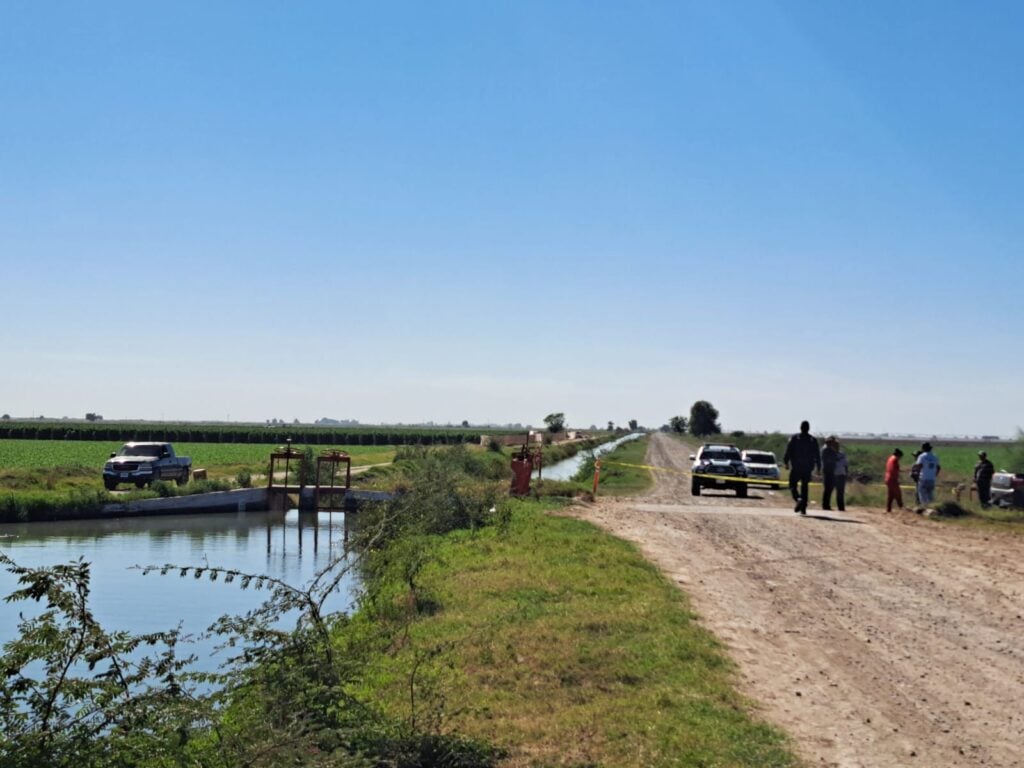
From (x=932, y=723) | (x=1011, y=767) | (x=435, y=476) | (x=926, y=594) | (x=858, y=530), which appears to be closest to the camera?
(x=1011, y=767)

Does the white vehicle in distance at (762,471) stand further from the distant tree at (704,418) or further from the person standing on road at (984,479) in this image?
the distant tree at (704,418)

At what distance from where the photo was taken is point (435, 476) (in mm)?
28266

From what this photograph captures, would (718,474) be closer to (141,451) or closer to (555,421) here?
(141,451)

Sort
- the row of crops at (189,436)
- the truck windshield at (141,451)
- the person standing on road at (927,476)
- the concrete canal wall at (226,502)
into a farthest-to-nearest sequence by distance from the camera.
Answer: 1. the row of crops at (189,436)
2. the truck windshield at (141,451)
3. the concrete canal wall at (226,502)
4. the person standing on road at (927,476)

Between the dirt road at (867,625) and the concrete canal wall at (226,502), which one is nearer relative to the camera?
the dirt road at (867,625)

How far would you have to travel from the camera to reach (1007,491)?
29609 millimetres

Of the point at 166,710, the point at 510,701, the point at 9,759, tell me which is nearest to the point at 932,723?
the point at 510,701

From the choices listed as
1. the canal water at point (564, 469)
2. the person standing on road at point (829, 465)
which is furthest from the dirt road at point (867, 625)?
Answer: the canal water at point (564, 469)

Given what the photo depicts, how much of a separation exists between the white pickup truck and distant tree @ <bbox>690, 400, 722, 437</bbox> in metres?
127

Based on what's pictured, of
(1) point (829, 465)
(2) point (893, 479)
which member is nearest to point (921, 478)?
(2) point (893, 479)

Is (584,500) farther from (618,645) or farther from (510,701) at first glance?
(510,701)

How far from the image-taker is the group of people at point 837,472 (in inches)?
961

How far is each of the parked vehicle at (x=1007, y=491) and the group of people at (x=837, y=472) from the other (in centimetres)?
85

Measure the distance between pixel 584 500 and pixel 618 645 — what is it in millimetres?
18454
